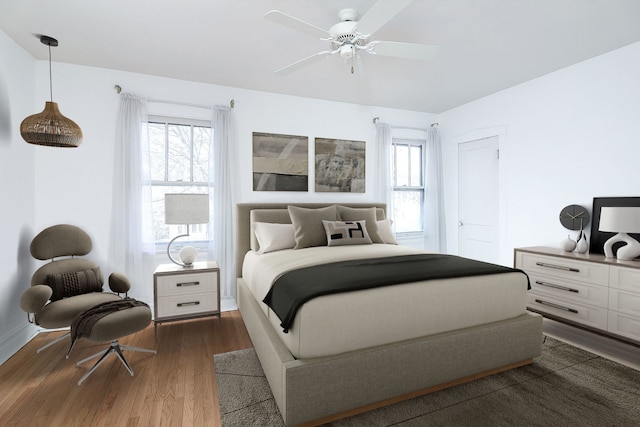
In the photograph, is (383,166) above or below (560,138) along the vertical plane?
below

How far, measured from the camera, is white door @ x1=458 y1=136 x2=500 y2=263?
13.5ft

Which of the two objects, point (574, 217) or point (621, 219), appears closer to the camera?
point (621, 219)

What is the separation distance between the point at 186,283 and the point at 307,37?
2476 mm

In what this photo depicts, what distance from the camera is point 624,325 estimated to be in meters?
2.46

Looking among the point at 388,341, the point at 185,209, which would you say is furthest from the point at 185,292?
the point at 388,341

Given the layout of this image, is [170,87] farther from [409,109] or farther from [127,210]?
[409,109]

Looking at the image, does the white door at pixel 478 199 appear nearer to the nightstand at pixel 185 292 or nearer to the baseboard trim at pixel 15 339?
the nightstand at pixel 185 292

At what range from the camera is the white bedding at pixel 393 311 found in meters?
1.66

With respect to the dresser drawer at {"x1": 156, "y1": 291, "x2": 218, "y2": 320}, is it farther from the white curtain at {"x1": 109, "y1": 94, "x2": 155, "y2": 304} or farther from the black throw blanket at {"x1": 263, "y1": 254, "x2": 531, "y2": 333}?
the black throw blanket at {"x1": 263, "y1": 254, "x2": 531, "y2": 333}

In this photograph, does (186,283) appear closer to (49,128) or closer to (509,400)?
(49,128)

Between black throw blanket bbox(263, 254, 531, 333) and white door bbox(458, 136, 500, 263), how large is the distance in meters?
2.09

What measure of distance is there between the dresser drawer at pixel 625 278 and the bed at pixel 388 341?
3.02ft

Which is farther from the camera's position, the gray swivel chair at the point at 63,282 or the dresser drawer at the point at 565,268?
the dresser drawer at the point at 565,268

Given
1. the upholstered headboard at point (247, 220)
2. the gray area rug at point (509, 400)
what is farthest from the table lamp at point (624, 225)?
the upholstered headboard at point (247, 220)
